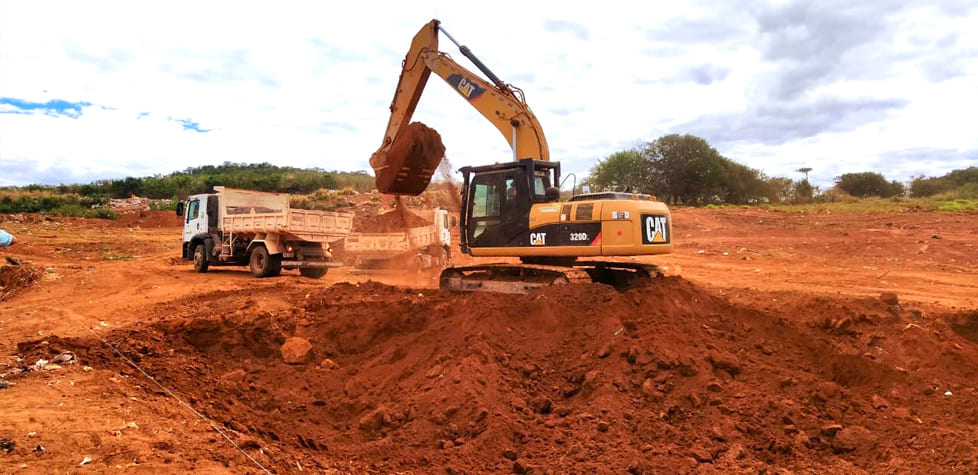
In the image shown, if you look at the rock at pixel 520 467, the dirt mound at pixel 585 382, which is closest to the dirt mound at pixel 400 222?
the dirt mound at pixel 585 382

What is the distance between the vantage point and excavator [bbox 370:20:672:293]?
8133mm

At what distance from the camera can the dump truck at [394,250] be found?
15922 millimetres

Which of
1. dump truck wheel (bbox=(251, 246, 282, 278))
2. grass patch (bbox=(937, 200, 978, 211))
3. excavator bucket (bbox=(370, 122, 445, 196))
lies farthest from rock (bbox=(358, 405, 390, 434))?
grass patch (bbox=(937, 200, 978, 211))

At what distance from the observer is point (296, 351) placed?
7766mm

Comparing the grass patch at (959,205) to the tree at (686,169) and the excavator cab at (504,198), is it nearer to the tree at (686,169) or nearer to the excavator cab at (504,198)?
the tree at (686,169)

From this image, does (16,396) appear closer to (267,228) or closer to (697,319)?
(697,319)

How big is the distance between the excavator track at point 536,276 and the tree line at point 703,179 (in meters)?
28.5

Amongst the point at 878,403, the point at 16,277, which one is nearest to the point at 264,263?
the point at 16,277

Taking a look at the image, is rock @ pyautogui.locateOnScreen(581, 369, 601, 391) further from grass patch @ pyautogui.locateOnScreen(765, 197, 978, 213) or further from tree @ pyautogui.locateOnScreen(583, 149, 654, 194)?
tree @ pyautogui.locateOnScreen(583, 149, 654, 194)

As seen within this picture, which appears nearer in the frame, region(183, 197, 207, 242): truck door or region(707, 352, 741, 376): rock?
region(707, 352, 741, 376): rock

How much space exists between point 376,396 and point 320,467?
156cm

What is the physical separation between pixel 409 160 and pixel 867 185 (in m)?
39.4

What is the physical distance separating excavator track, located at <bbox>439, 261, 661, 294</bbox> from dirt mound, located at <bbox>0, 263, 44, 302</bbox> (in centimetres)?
1012

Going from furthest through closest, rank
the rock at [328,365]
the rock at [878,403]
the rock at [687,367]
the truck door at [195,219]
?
1. the truck door at [195,219]
2. the rock at [328,365]
3. the rock at [687,367]
4. the rock at [878,403]
